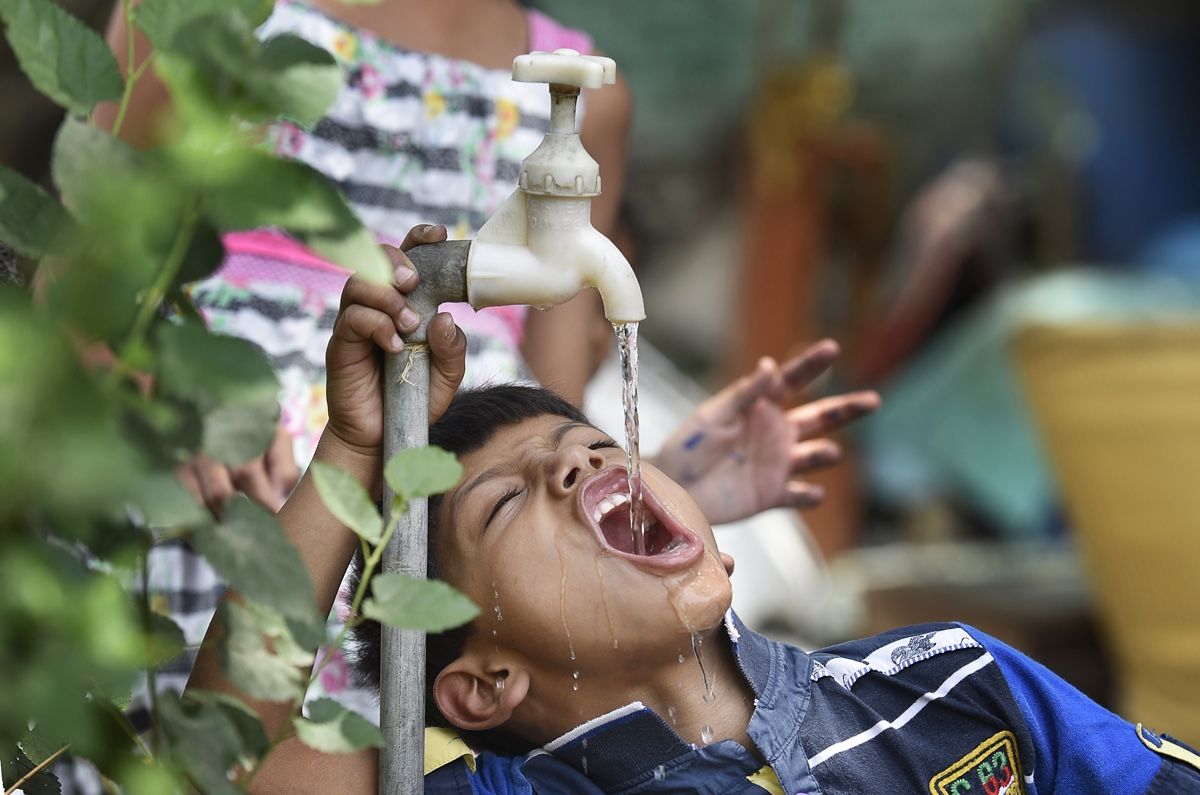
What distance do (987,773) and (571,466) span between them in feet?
1.60

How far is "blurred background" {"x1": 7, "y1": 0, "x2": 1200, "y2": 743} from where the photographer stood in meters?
4.19

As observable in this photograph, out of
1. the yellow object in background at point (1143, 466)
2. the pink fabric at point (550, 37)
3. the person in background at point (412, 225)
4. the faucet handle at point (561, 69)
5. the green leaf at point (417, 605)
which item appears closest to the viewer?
the green leaf at point (417, 605)

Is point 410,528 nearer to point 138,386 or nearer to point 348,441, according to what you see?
point 348,441

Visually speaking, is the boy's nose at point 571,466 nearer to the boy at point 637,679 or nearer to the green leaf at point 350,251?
the boy at point 637,679

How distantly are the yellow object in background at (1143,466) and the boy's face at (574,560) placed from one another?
2.30 meters

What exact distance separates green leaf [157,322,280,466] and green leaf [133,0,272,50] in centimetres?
15

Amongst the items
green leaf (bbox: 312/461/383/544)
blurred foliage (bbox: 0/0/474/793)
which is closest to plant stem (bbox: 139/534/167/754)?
blurred foliage (bbox: 0/0/474/793)

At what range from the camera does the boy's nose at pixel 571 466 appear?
1398 millimetres

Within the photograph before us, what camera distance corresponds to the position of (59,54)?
0.76 meters

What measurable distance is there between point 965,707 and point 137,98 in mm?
1125

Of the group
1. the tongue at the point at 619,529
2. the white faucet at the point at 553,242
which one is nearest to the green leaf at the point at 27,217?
the white faucet at the point at 553,242

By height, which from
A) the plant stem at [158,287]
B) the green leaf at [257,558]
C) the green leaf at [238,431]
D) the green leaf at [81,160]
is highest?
the green leaf at [81,160]

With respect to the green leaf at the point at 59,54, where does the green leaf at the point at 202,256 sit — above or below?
below

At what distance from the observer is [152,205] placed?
0.68 metres
